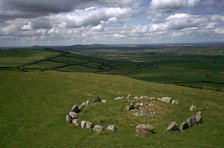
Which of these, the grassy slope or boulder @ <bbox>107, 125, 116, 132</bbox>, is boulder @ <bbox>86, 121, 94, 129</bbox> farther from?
boulder @ <bbox>107, 125, 116, 132</bbox>

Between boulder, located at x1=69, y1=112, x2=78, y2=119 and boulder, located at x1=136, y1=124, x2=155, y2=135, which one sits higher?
boulder, located at x1=69, y1=112, x2=78, y2=119

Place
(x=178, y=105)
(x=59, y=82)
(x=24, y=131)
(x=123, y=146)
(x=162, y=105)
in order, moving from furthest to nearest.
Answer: (x=59, y=82) → (x=178, y=105) → (x=162, y=105) → (x=24, y=131) → (x=123, y=146)

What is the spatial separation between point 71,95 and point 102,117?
16.5 m

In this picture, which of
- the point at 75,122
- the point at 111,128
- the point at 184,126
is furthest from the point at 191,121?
the point at 75,122

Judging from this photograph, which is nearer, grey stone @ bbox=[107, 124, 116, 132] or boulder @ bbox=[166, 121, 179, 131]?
boulder @ bbox=[166, 121, 179, 131]

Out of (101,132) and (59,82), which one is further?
(59,82)

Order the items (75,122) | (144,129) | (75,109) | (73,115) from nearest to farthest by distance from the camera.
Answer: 1. (144,129)
2. (75,122)
3. (73,115)
4. (75,109)

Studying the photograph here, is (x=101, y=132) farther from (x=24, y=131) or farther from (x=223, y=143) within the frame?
(x=223, y=143)

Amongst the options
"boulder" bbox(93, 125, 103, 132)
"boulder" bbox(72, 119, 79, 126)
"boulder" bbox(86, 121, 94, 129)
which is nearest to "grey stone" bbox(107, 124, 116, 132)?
"boulder" bbox(93, 125, 103, 132)

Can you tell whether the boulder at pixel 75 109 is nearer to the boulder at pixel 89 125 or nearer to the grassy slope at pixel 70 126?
the grassy slope at pixel 70 126

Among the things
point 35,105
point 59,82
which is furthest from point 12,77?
point 35,105

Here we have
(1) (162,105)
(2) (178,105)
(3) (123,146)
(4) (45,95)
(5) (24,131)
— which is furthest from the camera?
(4) (45,95)

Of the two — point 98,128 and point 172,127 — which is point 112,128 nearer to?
point 98,128

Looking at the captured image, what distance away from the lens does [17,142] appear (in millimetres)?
31953
